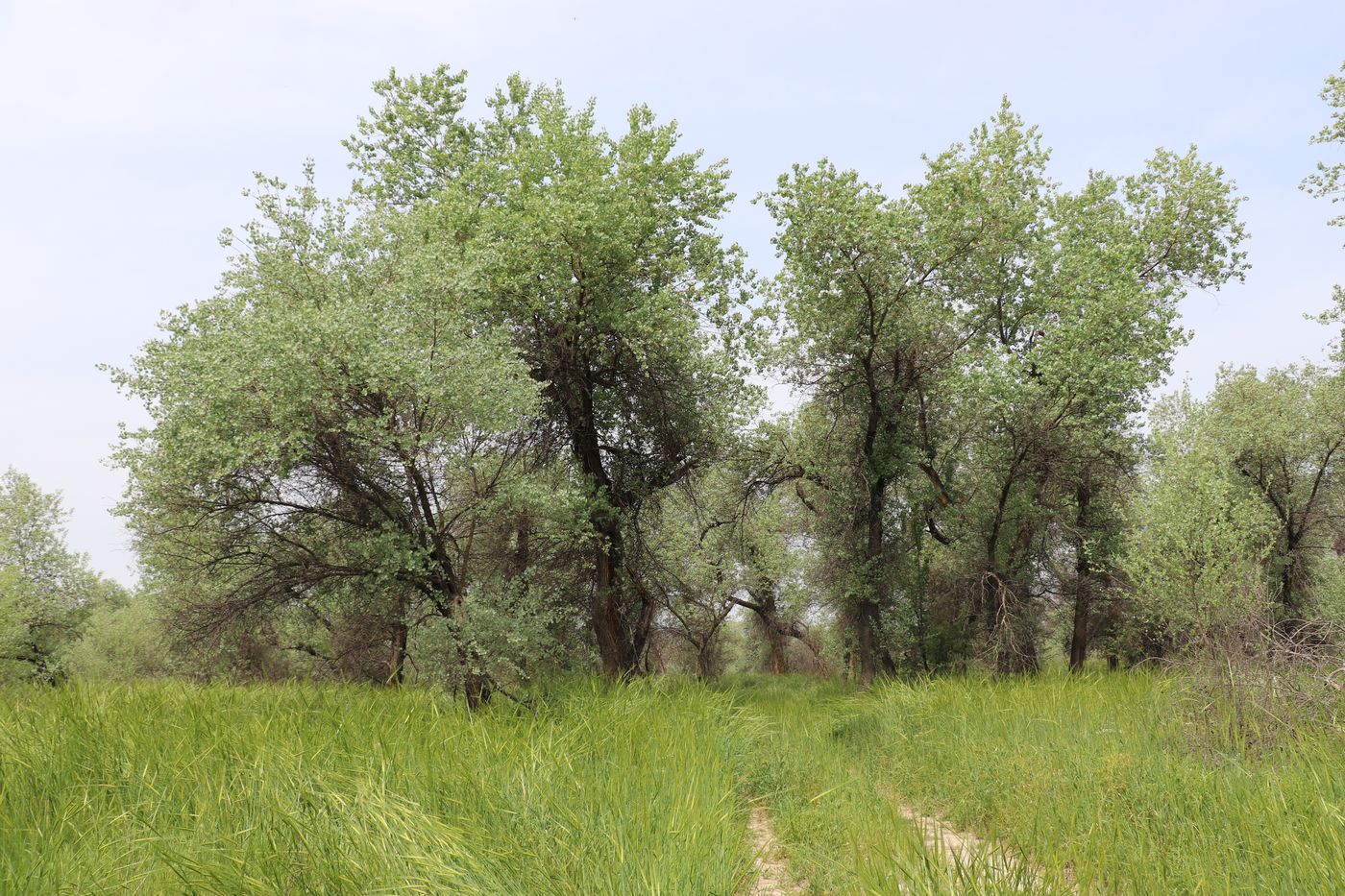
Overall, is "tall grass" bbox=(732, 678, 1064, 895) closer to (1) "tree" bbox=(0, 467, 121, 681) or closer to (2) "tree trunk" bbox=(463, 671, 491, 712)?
(2) "tree trunk" bbox=(463, 671, 491, 712)

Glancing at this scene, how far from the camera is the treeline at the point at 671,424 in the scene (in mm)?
12102

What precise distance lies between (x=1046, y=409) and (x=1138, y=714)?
29.8 ft

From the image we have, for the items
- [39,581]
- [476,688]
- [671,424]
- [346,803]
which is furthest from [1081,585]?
[39,581]

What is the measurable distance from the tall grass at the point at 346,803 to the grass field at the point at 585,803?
2cm

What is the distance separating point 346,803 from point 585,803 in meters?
1.59

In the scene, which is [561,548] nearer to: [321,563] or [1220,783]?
[321,563]

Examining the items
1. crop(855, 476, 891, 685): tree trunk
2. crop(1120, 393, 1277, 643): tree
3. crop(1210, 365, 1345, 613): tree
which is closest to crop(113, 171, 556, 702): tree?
crop(855, 476, 891, 685): tree trunk

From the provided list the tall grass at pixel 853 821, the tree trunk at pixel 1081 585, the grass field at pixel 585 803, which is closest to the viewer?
the grass field at pixel 585 803

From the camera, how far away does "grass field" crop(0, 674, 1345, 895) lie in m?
4.45

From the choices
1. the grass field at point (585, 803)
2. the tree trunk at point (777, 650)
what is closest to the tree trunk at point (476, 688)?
the grass field at point (585, 803)

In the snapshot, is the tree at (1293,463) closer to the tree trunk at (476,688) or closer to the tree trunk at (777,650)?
the tree trunk at (777,650)

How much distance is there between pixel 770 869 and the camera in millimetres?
6363

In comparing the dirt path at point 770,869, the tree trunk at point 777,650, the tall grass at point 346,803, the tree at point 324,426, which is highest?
the tree at point 324,426

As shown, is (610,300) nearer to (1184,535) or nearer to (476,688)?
(476,688)
